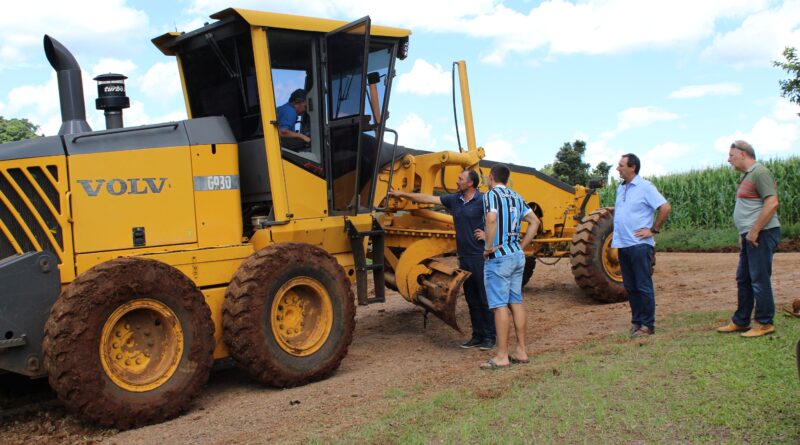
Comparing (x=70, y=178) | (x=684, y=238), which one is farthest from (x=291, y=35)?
(x=684, y=238)

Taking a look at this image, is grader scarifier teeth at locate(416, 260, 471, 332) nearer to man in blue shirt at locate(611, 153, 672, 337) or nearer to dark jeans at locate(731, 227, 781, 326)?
man in blue shirt at locate(611, 153, 672, 337)

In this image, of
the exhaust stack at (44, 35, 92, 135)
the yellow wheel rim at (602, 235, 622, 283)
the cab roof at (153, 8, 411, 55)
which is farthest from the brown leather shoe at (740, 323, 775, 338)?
the exhaust stack at (44, 35, 92, 135)

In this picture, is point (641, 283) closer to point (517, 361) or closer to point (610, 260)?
point (517, 361)

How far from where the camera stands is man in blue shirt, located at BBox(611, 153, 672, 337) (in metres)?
7.35

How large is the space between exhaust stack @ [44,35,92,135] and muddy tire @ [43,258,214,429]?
1.57m

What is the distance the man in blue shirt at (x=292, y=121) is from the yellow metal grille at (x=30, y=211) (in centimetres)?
198

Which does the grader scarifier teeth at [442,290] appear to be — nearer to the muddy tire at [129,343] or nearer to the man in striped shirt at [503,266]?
the man in striped shirt at [503,266]

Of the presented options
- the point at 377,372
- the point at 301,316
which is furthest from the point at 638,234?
the point at 301,316

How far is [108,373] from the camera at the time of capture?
573 centimetres

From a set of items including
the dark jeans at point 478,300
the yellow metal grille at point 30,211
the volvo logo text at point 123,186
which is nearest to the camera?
the yellow metal grille at point 30,211

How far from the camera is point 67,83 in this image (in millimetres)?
6707

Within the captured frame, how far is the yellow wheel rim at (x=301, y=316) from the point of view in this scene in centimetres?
671

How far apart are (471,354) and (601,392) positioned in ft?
7.95

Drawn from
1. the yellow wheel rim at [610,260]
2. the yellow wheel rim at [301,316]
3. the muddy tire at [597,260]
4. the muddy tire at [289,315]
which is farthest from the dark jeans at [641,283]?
the yellow wheel rim at [301,316]
